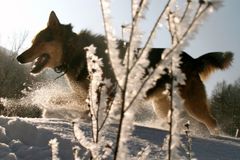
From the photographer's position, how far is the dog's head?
31.8ft

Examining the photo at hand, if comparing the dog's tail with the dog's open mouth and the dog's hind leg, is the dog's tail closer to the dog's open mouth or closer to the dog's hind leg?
the dog's hind leg

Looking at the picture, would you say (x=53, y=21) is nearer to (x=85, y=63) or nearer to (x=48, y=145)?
(x=85, y=63)

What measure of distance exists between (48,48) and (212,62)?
337 cm

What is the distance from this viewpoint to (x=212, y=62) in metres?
9.29

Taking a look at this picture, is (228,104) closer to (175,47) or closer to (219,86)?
(219,86)

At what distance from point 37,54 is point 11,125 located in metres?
5.28

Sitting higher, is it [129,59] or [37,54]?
[37,54]

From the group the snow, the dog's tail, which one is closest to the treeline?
the dog's tail

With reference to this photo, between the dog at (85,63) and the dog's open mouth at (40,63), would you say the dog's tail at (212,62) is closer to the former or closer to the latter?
the dog at (85,63)

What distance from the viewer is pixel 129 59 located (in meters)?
1.26

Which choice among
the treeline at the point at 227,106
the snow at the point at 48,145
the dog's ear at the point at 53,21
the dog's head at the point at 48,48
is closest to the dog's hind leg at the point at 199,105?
the dog's head at the point at 48,48

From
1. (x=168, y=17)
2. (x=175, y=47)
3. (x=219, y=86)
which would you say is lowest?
(x=175, y=47)

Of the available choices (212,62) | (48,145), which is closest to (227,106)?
(212,62)

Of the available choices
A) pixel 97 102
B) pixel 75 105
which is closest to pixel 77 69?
pixel 75 105
